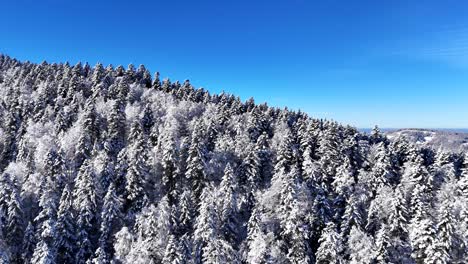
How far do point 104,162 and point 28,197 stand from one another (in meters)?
15.0

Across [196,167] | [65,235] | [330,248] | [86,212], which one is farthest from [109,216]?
[330,248]

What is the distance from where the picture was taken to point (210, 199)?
57.8 meters

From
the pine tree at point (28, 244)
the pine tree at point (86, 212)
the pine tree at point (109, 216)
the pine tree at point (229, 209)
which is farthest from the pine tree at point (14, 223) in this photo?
the pine tree at point (229, 209)

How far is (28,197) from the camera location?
213 feet

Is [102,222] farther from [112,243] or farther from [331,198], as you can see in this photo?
[331,198]

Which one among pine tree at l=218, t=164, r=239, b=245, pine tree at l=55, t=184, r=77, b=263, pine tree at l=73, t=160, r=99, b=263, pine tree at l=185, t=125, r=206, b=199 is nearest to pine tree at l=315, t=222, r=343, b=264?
pine tree at l=218, t=164, r=239, b=245

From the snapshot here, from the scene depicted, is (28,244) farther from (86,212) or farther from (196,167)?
(196,167)

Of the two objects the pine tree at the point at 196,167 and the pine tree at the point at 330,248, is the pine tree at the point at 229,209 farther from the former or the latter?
the pine tree at the point at 330,248

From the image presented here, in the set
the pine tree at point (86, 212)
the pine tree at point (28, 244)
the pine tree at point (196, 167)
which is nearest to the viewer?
the pine tree at point (28, 244)

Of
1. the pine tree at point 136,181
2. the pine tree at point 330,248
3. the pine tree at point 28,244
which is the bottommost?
the pine tree at point 330,248

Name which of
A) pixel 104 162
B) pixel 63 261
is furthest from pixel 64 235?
pixel 104 162

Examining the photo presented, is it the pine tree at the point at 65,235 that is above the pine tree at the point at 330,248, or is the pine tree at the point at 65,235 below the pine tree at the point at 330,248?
above

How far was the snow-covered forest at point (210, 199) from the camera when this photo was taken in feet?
173

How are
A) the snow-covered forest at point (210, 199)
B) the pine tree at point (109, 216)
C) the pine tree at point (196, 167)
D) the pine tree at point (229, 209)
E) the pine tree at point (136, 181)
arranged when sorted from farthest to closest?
the pine tree at point (196, 167) → the pine tree at point (136, 181) → the pine tree at point (229, 209) → the pine tree at point (109, 216) → the snow-covered forest at point (210, 199)
